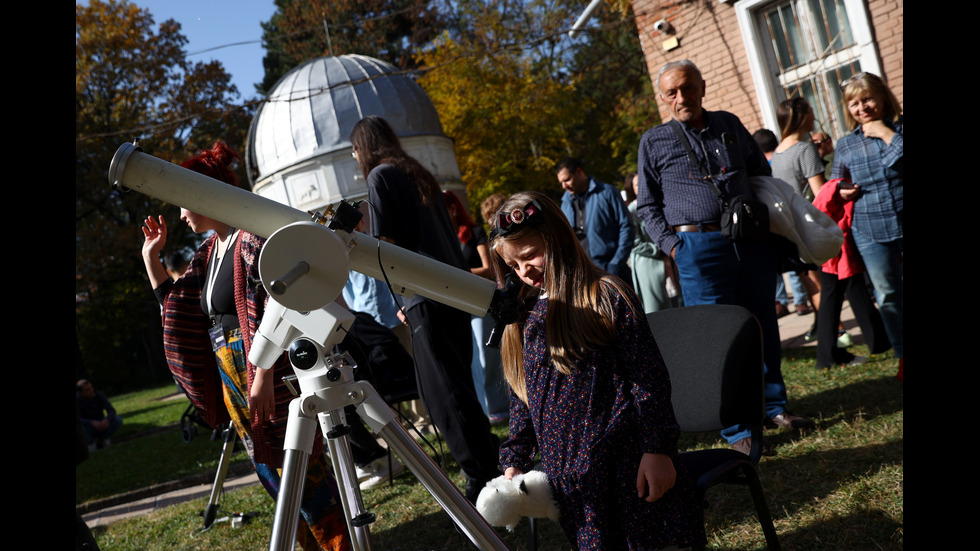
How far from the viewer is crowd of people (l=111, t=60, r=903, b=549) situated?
84.8 inches

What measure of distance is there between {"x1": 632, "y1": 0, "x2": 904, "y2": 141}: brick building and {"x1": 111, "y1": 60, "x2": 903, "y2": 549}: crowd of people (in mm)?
3321

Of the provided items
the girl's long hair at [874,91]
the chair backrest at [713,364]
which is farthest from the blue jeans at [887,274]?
the chair backrest at [713,364]

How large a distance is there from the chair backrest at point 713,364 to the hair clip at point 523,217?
89 cm

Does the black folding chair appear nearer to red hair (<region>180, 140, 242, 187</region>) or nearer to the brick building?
red hair (<region>180, 140, 242, 187</region>)

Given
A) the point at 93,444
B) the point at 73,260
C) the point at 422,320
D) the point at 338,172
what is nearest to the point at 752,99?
the point at 422,320

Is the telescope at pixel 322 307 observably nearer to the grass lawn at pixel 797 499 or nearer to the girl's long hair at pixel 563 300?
the girl's long hair at pixel 563 300

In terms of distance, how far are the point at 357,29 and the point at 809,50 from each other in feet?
86.7

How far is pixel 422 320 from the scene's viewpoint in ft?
11.5

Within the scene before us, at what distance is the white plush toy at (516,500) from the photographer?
81.1 inches

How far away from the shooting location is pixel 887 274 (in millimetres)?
4613

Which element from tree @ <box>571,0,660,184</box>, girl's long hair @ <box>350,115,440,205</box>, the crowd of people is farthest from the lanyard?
tree @ <box>571,0,660,184</box>

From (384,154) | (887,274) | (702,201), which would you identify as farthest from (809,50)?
(384,154)

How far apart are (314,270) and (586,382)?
0.90 metres

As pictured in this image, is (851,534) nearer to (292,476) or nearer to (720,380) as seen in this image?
(720,380)
